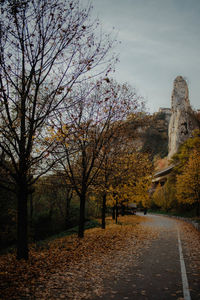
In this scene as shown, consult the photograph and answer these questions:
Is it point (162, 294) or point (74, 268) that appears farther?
point (74, 268)

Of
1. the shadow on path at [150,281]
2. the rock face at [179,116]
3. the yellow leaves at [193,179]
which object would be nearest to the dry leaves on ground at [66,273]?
the shadow on path at [150,281]

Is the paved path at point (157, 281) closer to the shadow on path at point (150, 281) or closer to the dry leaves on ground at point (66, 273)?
the shadow on path at point (150, 281)

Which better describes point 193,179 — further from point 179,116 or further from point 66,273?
point 179,116

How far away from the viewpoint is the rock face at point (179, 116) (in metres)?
60.9

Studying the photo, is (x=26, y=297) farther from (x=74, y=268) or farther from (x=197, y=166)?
(x=197, y=166)

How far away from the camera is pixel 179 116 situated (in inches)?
2478

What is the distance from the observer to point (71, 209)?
28000mm

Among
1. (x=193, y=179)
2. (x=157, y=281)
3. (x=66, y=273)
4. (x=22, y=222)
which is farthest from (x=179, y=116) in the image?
(x=66, y=273)

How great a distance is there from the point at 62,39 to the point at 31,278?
24.4 ft

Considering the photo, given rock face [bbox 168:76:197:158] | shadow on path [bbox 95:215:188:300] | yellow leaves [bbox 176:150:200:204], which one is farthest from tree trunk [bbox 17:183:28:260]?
rock face [bbox 168:76:197:158]

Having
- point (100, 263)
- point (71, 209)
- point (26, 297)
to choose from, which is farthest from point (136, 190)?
point (26, 297)

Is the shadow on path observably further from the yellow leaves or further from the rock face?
the rock face

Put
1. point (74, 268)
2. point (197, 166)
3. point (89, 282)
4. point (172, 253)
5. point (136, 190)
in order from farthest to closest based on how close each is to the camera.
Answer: point (197, 166) → point (136, 190) → point (172, 253) → point (74, 268) → point (89, 282)

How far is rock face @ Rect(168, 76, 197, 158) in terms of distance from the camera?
200ft
